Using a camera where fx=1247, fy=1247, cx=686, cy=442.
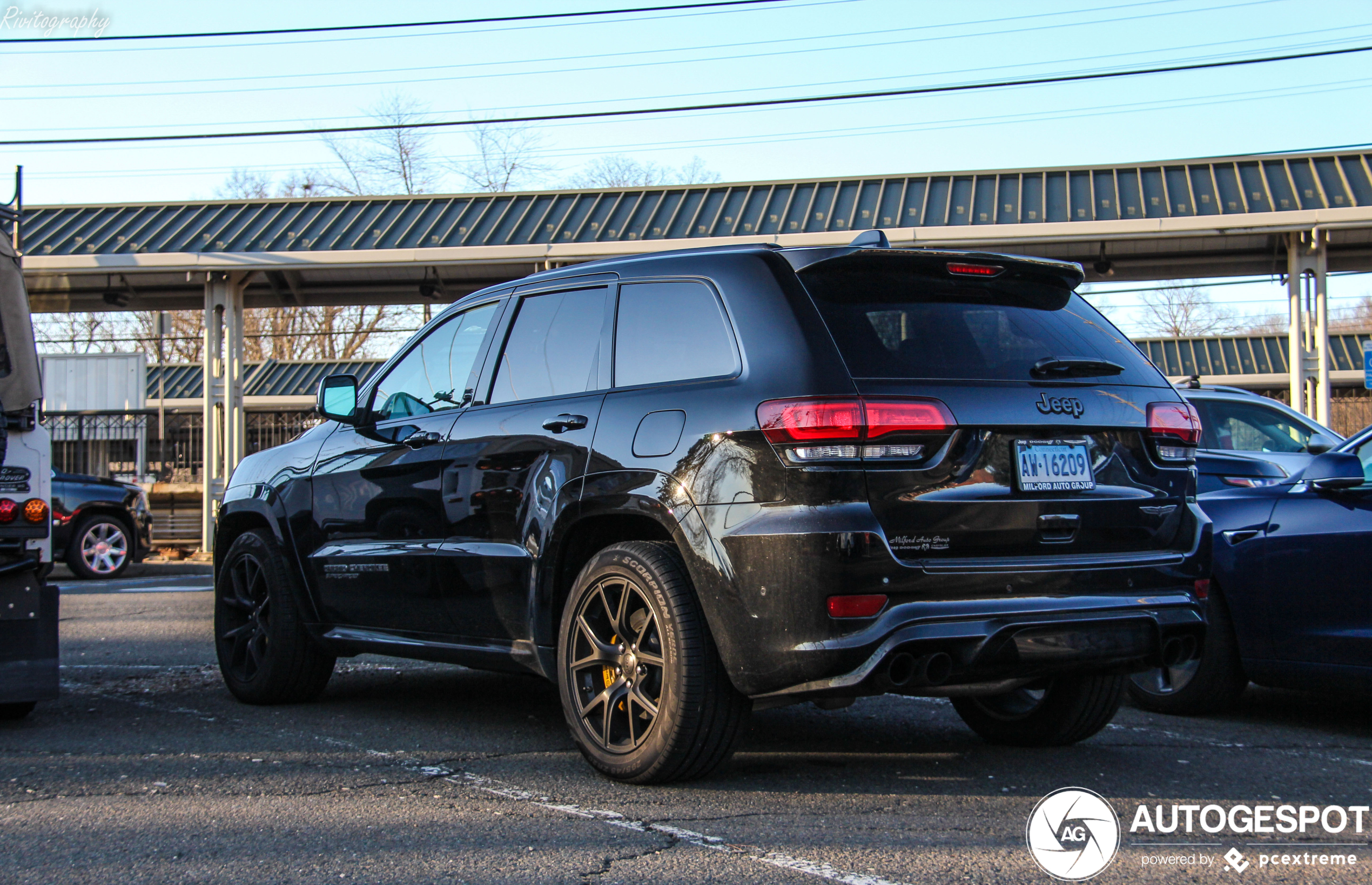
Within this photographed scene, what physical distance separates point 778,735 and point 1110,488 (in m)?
1.90

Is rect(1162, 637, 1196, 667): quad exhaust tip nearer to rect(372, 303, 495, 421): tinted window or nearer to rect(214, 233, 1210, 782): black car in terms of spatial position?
rect(214, 233, 1210, 782): black car

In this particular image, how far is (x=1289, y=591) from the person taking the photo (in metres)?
5.70

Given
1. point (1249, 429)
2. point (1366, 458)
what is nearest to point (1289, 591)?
point (1366, 458)

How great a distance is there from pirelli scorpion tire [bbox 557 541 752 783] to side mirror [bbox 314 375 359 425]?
6.27 ft

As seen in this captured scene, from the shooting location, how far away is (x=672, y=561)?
164 inches

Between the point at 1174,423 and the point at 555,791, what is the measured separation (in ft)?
8.33

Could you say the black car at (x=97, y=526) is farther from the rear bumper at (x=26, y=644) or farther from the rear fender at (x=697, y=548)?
the rear fender at (x=697, y=548)

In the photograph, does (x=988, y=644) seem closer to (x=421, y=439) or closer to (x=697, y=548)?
(x=697, y=548)

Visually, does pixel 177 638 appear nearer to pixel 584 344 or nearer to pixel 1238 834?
pixel 584 344

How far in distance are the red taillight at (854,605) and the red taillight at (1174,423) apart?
1.30 metres

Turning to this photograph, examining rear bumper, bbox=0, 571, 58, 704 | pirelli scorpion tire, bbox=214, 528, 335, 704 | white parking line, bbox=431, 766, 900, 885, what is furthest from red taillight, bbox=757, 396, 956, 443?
rear bumper, bbox=0, 571, 58, 704

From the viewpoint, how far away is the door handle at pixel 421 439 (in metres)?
5.30

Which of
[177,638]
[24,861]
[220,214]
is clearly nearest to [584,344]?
[24,861]
